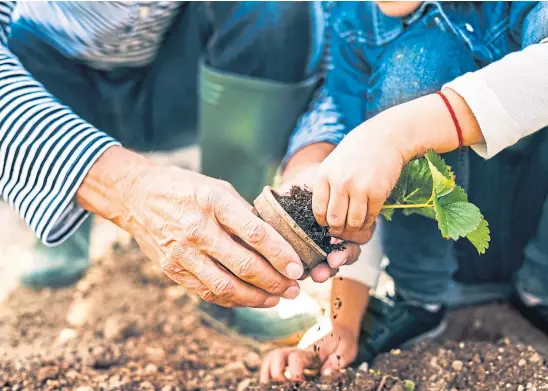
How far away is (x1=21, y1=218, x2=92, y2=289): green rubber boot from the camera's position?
2287 millimetres

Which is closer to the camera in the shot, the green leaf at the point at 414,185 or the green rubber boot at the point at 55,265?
the green leaf at the point at 414,185

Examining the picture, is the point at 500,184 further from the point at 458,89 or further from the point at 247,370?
the point at 247,370

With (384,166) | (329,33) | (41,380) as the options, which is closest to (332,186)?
(384,166)

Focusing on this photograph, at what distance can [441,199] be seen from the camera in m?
1.31

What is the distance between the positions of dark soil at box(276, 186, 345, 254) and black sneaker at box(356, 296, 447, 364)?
1.23 feet

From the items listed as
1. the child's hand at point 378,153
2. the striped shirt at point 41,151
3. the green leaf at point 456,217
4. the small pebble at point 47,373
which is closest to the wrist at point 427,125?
the child's hand at point 378,153

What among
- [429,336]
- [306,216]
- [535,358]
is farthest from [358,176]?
[429,336]

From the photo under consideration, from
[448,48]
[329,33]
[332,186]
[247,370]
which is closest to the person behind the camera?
[332,186]

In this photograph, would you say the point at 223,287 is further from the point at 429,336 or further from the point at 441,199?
the point at 429,336

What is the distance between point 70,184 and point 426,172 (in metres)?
0.80

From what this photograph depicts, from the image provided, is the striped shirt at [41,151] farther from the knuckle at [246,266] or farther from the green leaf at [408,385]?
the green leaf at [408,385]

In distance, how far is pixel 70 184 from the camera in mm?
1506

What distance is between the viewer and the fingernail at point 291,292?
1350 millimetres

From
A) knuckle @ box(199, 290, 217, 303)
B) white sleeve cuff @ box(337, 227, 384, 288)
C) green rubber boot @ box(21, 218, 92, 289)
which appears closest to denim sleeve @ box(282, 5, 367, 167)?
white sleeve cuff @ box(337, 227, 384, 288)
